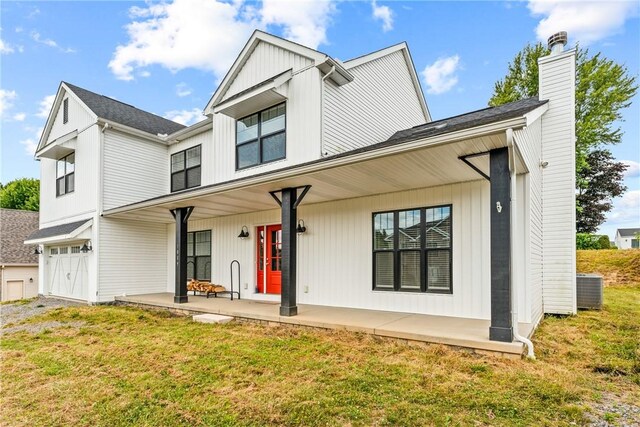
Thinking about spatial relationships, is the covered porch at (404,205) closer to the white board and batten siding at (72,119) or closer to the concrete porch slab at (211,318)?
the concrete porch slab at (211,318)

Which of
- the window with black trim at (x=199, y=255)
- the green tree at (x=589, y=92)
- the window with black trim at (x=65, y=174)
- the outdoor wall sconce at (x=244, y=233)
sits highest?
the green tree at (x=589, y=92)

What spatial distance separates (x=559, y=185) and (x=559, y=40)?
→ 298 centimetres

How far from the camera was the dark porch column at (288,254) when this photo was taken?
6328 mm

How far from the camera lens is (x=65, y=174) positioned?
38.8 ft

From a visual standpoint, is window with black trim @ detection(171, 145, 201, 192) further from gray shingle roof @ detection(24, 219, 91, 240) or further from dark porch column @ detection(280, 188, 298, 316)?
dark porch column @ detection(280, 188, 298, 316)

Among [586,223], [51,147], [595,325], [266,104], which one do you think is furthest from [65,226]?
[586,223]

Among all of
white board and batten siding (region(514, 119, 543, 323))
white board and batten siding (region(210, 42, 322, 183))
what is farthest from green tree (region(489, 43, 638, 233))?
white board and batten siding (region(210, 42, 322, 183))

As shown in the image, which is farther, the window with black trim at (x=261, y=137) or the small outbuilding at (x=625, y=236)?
the small outbuilding at (x=625, y=236)

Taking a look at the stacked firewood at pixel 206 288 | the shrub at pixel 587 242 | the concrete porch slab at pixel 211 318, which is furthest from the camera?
the shrub at pixel 587 242

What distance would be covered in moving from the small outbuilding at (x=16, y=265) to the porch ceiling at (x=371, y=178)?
12980 mm

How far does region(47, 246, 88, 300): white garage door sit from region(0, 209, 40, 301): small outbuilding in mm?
5502

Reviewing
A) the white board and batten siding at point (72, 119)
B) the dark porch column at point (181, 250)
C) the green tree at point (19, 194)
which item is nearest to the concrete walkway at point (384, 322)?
the dark porch column at point (181, 250)

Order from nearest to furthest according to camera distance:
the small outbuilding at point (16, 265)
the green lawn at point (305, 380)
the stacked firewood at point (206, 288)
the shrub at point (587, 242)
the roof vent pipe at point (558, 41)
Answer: the green lawn at point (305, 380) < the roof vent pipe at point (558, 41) < the stacked firewood at point (206, 288) < the small outbuilding at point (16, 265) < the shrub at point (587, 242)

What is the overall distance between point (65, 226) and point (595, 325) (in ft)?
44.3
